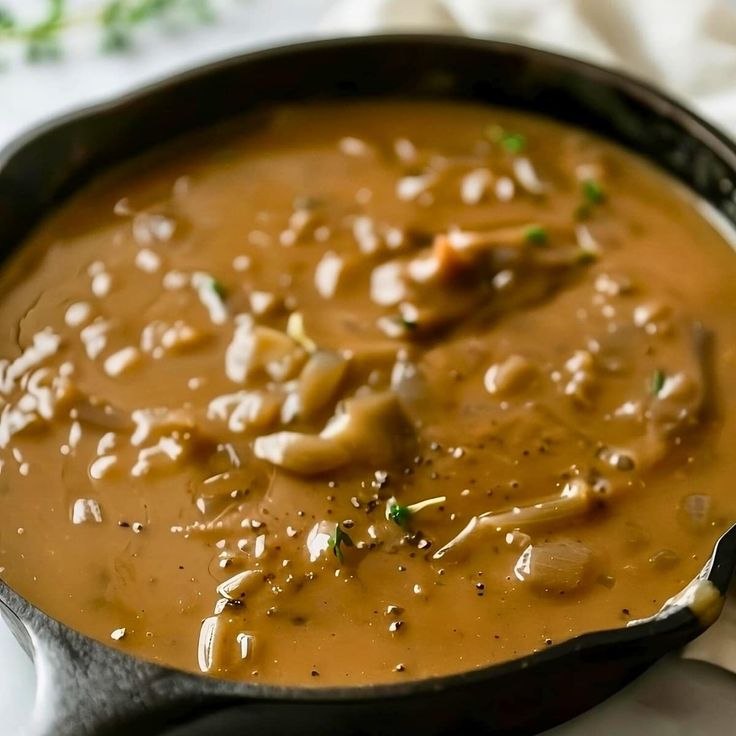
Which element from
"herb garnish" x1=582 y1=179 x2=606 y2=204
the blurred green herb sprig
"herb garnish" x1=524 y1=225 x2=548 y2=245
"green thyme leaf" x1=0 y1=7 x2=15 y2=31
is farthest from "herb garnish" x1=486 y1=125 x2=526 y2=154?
"green thyme leaf" x1=0 y1=7 x2=15 y2=31

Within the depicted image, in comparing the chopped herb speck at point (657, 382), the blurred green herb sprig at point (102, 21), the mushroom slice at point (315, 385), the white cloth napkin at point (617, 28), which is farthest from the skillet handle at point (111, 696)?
the blurred green herb sprig at point (102, 21)

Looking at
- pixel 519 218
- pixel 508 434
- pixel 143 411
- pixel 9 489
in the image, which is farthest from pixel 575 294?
pixel 9 489

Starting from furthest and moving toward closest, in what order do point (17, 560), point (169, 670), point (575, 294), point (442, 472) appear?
point (575, 294) → point (442, 472) → point (17, 560) → point (169, 670)

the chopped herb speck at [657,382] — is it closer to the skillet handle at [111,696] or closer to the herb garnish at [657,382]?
the herb garnish at [657,382]

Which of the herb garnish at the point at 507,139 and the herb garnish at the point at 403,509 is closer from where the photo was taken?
the herb garnish at the point at 403,509

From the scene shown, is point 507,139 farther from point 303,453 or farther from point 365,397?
point 303,453

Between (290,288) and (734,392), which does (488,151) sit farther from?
(734,392)
